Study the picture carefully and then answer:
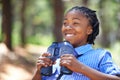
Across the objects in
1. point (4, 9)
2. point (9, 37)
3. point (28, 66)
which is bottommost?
point (28, 66)

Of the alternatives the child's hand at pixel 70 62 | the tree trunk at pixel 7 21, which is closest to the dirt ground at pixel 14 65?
the tree trunk at pixel 7 21

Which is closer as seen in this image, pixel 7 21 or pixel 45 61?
pixel 45 61

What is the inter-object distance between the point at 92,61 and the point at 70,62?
10.0 inches

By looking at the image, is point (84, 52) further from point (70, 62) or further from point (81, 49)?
point (70, 62)

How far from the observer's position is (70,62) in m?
2.44

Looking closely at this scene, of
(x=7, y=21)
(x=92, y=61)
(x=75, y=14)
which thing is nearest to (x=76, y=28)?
(x=75, y=14)

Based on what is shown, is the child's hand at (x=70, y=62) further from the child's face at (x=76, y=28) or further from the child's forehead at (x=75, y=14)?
the child's forehead at (x=75, y=14)

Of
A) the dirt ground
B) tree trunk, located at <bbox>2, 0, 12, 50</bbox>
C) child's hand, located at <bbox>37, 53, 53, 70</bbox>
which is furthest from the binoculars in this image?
tree trunk, located at <bbox>2, 0, 12, 50</bbox>

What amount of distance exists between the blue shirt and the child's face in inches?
2.3

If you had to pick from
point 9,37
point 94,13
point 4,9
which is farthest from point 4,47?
point 94,13

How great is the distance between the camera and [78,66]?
8.05 ft

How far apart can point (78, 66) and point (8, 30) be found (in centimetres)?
1350

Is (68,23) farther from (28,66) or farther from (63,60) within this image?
(28,66)

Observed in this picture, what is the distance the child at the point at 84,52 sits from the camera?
255 centimetres
